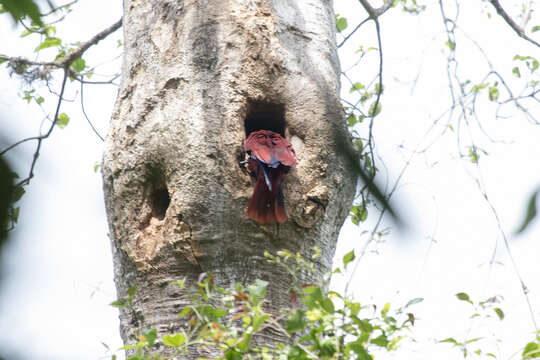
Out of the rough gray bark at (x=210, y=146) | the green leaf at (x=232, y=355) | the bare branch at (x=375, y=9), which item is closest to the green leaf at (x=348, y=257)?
the green leaf at (x=232, y=355)

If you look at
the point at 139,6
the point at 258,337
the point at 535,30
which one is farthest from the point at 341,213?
the point at 535,30

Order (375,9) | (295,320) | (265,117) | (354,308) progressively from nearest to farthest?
(295,320) < (354,308) < (265,117) < (375,9)

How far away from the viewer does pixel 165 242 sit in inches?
74.9

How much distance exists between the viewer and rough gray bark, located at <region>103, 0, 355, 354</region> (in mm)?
1870

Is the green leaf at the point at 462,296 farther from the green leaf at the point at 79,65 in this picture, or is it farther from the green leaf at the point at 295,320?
the green leaf at the point at 79,65

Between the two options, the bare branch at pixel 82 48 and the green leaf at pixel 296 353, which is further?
the bare branch at pixel 82 48

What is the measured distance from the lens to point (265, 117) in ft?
7.36

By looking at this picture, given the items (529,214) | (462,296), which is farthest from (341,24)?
(529,214)

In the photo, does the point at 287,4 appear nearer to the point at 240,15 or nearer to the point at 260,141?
the point at 240,15

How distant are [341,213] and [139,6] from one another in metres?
1.17

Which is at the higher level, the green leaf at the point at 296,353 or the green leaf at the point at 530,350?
the green leaf at the point at 296,353

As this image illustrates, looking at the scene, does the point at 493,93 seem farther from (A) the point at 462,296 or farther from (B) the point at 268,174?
(A) the point at 462,296

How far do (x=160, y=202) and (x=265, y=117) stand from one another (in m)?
0.51

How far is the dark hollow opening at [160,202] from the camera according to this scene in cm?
207
